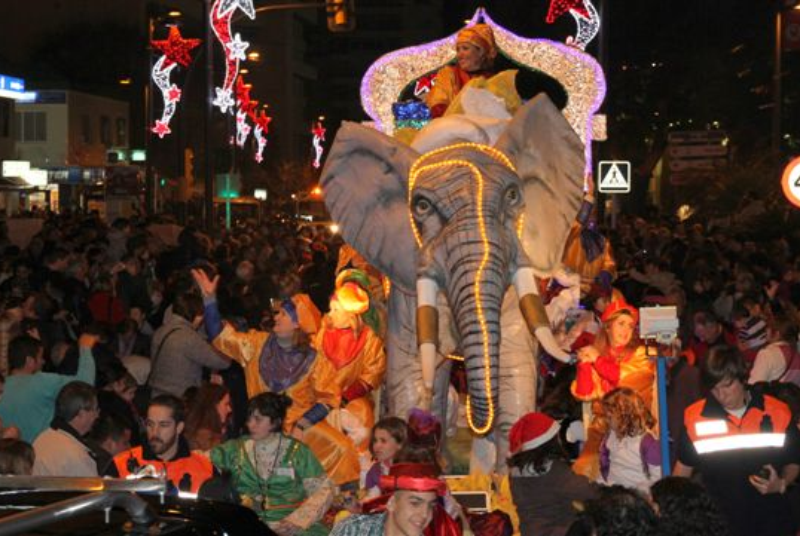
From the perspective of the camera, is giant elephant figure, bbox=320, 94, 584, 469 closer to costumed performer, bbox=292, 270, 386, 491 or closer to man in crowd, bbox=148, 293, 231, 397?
costumed performer, bbox=292, 270, 386, 491

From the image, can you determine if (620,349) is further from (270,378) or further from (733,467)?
(733,467)

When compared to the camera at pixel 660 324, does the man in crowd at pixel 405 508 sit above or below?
below

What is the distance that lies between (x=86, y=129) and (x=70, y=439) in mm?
69995

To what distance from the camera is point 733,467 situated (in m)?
7.40

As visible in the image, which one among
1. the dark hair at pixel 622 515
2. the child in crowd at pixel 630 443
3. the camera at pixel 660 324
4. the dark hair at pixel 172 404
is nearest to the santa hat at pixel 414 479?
the dark hair at pixel 622 515

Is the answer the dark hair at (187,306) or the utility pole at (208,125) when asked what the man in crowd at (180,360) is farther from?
the utility pole at (208,125)

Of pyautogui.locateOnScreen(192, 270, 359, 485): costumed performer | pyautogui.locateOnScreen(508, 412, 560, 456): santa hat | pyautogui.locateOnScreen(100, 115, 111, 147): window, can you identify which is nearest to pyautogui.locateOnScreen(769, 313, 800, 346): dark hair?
pyautogui.locateOnScreen(192, 270, 359, 485): costumed performer

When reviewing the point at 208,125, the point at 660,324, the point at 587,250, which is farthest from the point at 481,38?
the point at 208,125

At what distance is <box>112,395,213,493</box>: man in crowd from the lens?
7184mm

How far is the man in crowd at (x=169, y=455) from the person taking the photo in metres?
7.18

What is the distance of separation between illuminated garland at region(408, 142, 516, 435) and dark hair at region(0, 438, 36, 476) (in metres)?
2.96

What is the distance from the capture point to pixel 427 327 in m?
9.41

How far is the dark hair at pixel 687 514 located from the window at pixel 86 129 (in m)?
72.3

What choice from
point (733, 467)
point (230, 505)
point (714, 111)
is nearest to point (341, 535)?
point (230, 505)
